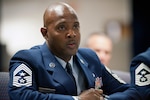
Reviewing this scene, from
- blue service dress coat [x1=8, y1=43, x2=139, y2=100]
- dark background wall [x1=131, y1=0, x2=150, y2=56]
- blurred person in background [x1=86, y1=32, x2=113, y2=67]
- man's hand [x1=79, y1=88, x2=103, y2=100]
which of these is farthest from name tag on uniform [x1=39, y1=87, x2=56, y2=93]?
dark background wall [x1=131, y1=0, x2=150, y2=56]

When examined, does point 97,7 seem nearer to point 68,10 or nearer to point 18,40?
point 18,40

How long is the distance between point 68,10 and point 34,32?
4517 mm

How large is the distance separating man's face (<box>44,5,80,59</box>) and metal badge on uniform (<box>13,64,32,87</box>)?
0.18 m

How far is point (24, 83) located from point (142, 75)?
1.96 ft

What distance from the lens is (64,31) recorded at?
1695 mm

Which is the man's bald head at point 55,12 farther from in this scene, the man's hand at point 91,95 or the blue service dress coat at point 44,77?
the man's hand at point 91,95

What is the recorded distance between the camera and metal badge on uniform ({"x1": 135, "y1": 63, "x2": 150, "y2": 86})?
6.14 ft

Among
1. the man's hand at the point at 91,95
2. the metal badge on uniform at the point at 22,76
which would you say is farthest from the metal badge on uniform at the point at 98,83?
the metal badge on uniform at the point at 22,76

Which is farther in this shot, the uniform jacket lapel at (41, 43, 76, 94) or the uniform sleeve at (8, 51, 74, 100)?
the uniform jacket lapel at (41, 43, 76, 94)

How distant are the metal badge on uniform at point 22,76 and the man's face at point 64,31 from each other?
7.1 inches

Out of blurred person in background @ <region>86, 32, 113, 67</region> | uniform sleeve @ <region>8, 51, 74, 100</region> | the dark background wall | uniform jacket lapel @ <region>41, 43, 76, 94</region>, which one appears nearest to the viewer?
uniform sleeve @ <region>8, 51, 74, 100</region>

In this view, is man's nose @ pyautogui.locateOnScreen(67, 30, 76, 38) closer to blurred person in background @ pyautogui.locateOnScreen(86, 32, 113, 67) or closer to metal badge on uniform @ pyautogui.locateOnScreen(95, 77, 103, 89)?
metal badge on uniform @ pyautogui.locateOnScreen(95, 77, 103, 89)

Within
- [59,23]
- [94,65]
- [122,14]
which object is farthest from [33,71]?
[122,14]

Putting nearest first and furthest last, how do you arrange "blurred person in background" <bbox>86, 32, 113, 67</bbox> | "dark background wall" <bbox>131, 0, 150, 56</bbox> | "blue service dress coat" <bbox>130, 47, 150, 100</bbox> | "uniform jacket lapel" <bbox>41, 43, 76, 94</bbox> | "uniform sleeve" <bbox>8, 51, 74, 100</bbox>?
"uniform sleeve" <bbox>8, 51, 74, 100</bbox> → "uniform jacket lapel" <bbox>41, 43, 76, 94</bbox> → "blue service dress coat" <bbox>130, 47, 150, 100</bbox> → "blurred person in background" <bbox>86, 32, 113, 67</bbox> → "dark background wall" <bbox>131, 0, 150, 56</bbox>
